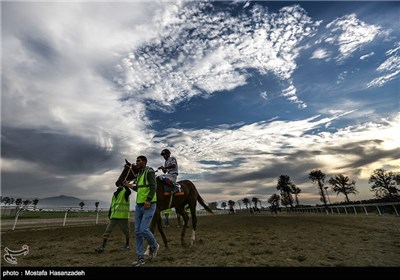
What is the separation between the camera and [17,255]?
6223 millimetres

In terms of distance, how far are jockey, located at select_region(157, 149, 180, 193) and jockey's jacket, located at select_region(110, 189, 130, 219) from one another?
4.85ft

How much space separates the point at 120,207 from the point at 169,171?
183 centimetres

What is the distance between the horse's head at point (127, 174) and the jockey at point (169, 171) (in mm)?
794

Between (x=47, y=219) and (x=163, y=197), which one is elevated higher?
(x=47, y=219)

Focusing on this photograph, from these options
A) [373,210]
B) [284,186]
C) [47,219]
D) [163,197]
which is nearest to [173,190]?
[163,197]

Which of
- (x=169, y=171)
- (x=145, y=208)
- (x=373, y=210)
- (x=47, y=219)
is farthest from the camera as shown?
(x=373, y=210)

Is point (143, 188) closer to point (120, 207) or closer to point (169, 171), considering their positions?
point (169, 171)

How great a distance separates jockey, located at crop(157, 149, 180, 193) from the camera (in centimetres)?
659

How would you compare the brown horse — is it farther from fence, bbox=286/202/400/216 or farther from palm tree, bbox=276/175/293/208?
palm tree, bbox=276/175/293/208

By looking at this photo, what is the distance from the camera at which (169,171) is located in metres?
7.12

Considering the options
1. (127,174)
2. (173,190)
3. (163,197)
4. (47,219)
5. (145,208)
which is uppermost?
(47,219)

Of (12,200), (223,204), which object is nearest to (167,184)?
(223,204)
